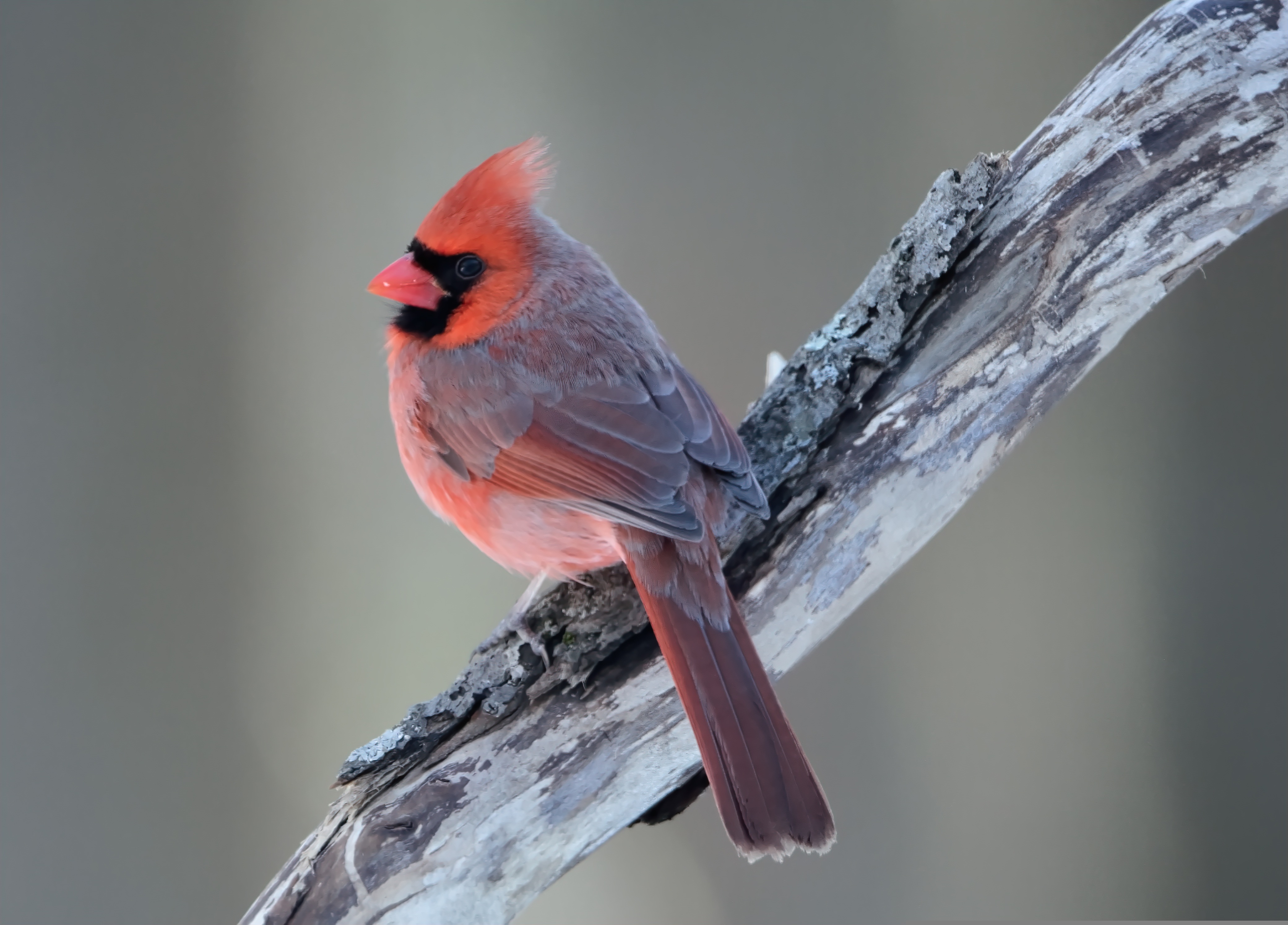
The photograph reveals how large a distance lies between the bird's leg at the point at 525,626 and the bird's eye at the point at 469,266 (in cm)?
47

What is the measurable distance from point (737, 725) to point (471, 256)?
0.81 m

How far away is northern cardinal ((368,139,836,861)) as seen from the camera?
4.07 feet

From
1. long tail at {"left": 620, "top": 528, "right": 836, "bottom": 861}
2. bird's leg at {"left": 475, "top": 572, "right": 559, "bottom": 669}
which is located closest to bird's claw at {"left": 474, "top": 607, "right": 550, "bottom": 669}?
bird's leg at {"left": 475, "top": 572, "right": 559, "bottom": 669}

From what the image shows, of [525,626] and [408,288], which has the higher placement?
[408,288]

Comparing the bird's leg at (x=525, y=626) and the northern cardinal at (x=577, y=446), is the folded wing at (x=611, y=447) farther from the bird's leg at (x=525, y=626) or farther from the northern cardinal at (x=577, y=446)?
the bird's leg at (x=525, y=626)

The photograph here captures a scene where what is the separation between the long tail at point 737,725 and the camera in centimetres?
122

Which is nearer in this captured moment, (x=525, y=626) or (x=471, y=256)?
(x=525, y=626)

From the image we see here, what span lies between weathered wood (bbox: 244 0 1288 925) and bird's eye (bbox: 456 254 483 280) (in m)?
0.50

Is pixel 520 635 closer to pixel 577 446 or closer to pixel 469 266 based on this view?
pixel 577 446

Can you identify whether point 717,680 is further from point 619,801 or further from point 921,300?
point 921,300

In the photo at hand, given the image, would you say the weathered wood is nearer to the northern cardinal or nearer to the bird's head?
the northern cardinal

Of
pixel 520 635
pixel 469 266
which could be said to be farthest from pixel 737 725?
pixel 469 266

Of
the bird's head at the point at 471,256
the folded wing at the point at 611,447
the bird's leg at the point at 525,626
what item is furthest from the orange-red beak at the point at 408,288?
the bird's leg at the point at 525,626

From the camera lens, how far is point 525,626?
1.42 metres
